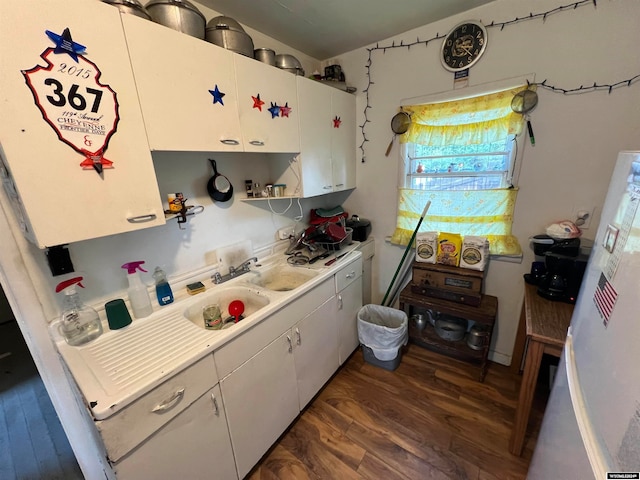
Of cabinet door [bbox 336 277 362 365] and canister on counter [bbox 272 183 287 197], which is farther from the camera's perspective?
cabinet door [bbox 336 277 362 365]

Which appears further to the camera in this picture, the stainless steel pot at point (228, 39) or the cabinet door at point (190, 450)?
the stainless steel pot at point (228, 39)

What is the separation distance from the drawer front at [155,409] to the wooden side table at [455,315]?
149 centimetres

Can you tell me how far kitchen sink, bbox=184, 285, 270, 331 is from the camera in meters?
1.41

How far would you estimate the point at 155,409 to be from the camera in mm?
873

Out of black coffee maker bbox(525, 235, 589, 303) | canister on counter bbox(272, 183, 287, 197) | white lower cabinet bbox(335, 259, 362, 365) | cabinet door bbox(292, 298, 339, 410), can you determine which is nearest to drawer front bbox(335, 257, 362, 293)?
white lower cabinet bbox(335, 259, 362, 365)

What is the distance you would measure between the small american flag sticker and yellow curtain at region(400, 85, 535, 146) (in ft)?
4.36

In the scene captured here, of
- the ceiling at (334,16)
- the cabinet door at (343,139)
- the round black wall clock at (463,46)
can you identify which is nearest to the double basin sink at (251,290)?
the cabinet door at (343,139)

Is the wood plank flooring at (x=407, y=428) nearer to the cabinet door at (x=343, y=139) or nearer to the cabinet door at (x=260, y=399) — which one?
the cabinet door at (x=260, y=399)

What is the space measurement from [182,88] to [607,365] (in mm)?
1619

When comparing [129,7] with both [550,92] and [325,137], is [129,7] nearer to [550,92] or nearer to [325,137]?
[325,137]

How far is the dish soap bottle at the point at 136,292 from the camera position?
1.18m

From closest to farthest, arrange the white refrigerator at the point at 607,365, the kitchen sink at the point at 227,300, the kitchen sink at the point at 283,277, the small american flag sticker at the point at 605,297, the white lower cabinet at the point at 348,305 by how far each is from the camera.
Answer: the white refrigerator at the point at 607,365 → the small american flag sticker at the point at 605,297 → the kitchen sink at the point at 227,300 → the kitchen sink at the point at 283,277 → the white lower cabinet at the point at 348,305

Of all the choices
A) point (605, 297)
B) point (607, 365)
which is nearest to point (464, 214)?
point (605, 297)

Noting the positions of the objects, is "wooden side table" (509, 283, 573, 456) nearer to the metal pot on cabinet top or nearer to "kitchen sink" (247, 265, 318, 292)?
"kitchen sink" (247, 265, 318, 292)
